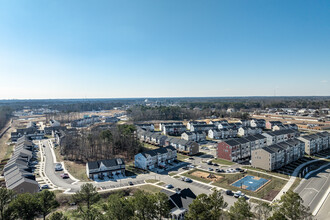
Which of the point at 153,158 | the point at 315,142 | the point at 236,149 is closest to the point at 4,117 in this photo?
the point at 153,158

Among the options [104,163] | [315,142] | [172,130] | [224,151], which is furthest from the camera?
[172,130]

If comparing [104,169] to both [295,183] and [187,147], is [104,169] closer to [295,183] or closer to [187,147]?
[187,147]

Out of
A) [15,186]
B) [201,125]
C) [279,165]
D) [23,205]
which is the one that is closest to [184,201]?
[23,205]

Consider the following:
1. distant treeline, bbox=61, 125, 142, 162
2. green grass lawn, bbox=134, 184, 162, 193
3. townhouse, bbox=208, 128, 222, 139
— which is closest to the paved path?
green grass lawn, bbox=134, 184, 162, 193

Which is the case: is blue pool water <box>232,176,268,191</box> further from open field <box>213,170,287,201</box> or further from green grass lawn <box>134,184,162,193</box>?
green grass lawn <box>134,184,162,193</box>

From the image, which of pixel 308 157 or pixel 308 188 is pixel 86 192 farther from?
pixel 308 157

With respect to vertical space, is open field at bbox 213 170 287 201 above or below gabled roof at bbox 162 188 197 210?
below
